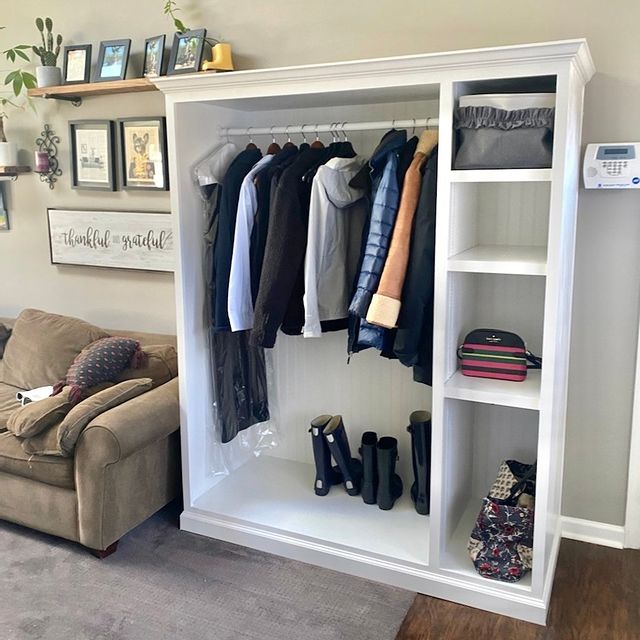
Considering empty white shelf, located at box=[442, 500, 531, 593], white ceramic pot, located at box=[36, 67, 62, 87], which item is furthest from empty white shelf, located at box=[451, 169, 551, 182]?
white ceramic pot, located at box=[36, 67, 62, 87]

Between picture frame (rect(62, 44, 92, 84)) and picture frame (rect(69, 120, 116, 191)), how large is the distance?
203 millimetres

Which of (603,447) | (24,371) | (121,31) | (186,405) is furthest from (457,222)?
(24,371)

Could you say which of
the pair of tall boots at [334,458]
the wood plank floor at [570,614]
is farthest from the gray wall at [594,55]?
the pair of tall boots at [334,458]

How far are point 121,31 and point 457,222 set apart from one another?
1.99 meters

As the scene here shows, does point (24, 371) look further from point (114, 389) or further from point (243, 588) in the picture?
point (243, 588)

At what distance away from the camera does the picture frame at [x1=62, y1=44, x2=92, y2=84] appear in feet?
11.1

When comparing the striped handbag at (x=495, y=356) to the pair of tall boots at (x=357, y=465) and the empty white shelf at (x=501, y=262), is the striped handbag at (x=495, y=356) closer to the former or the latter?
the empty white shelf at (x=501, y=262)

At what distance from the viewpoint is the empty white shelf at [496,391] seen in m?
2.23

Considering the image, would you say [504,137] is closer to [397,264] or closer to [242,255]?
[397,264]

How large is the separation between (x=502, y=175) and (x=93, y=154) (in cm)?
222

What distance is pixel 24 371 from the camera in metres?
3.37

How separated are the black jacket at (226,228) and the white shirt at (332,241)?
35 centimetres

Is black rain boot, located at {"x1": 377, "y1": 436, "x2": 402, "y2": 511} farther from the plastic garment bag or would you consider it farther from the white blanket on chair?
the white blanket on chair

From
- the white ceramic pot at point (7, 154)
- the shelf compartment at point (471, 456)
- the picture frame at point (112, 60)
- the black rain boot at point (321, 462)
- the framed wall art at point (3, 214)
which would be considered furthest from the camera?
the framed wall art at point (3, 214)
